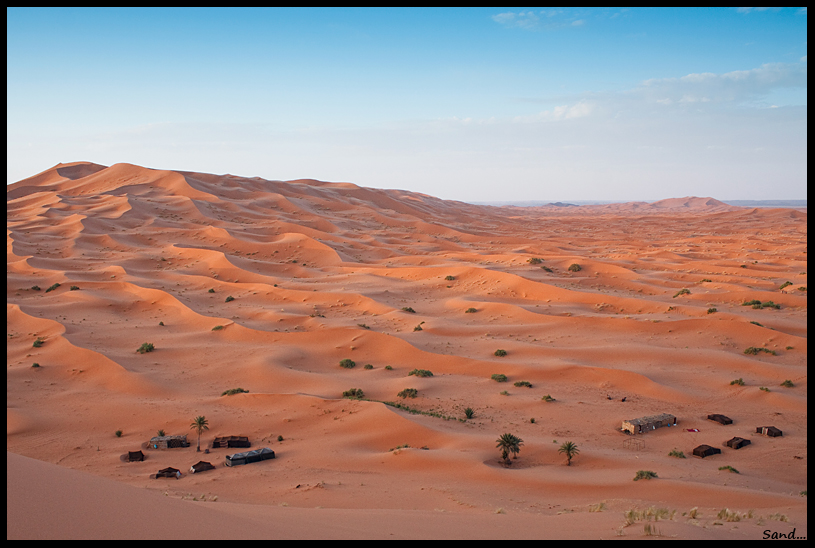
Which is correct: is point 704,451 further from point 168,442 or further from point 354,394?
point 168,442

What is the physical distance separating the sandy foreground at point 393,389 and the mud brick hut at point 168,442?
0.28 metres

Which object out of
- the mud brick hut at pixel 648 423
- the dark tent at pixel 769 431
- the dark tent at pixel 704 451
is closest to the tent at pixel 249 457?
the mud brick hut at pixel 648 423

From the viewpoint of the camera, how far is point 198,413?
15141mm

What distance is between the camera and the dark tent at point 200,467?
11698mm

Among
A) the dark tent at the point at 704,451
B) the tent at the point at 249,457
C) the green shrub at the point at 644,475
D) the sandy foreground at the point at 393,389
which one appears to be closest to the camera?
the sandy foreground at the point at 393,389

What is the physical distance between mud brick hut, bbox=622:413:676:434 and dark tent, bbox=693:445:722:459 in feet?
4.68

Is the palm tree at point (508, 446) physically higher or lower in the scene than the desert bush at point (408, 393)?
higher

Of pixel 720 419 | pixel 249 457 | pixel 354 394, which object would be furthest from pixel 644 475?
pixel 354 394

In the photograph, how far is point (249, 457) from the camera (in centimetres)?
1222

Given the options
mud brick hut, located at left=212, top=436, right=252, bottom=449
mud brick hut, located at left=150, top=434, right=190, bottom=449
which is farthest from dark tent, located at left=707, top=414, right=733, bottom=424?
mud brick hut, located at left=150, top=434, right=190, bottom=449

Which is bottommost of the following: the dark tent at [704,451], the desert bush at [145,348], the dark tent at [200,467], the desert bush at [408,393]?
the dark tent at [704,451]

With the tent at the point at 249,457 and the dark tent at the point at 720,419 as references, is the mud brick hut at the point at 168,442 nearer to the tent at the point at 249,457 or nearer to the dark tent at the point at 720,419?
the tent at the point at 249,457

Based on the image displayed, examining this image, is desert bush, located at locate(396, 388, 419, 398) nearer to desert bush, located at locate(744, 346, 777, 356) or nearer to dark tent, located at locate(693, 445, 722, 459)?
dark tent, located at locate(693, 445, 722, 459)

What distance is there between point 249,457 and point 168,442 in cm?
251
